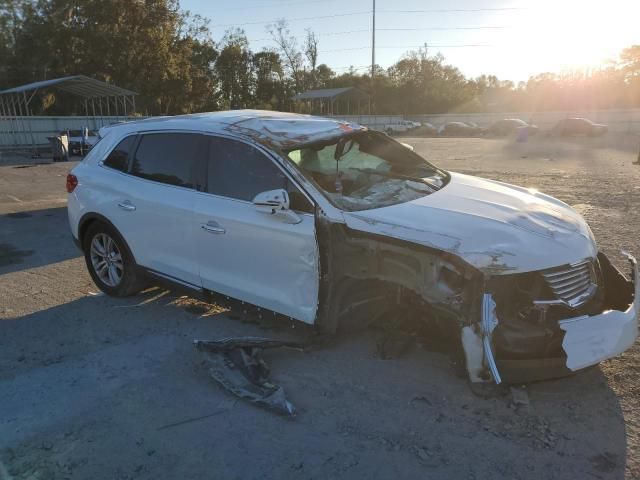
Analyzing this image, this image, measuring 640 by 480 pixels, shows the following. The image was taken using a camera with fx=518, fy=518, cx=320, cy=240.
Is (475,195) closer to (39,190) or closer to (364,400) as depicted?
(364,400)

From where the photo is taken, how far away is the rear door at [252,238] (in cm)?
369

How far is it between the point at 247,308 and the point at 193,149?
1.46 meters

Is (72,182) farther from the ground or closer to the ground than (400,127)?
farther from the ground

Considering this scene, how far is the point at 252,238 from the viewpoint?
12.8 feet

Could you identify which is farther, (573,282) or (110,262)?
(110,262)

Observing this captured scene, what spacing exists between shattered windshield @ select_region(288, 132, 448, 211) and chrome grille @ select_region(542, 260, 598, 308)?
1158mm

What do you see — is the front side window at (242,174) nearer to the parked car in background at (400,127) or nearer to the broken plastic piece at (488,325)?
the broken plastic piece at (488,325)

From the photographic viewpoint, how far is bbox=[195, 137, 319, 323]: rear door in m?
3.69

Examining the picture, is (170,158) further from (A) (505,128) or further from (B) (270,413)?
(A) (505,128)

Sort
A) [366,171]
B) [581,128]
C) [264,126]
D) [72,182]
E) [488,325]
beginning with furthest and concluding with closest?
[581,128] < [72,182] < [366,171] < [264,126] < [488,325]

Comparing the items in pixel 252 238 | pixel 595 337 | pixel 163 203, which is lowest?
pixel 595 337

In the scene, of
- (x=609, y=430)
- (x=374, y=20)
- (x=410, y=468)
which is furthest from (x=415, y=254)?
(x=374, y=20)

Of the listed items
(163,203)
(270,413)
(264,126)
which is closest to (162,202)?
(163,203)

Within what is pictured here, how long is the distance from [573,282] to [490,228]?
24.9 inches
